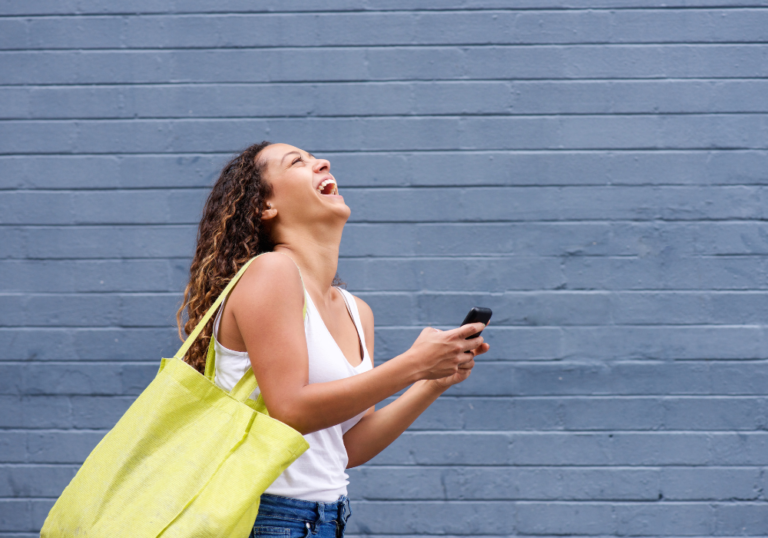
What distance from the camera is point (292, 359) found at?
140 centimetres

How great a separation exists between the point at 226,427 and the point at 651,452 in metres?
2.35

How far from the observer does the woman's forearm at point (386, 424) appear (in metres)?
1.84

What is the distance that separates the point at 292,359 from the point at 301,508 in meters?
0.37

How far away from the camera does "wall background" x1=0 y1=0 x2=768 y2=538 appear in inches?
118

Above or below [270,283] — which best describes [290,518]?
below

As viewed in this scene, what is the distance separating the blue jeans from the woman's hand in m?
0.40

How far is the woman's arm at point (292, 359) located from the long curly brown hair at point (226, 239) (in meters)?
0.24

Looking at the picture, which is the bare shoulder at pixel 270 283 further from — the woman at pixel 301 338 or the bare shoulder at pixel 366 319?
the bare shoulder at pixel 366 319

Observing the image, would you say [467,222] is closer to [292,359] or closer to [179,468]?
[292,359]

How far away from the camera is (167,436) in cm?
135

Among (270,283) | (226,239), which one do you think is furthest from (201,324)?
(226,239)

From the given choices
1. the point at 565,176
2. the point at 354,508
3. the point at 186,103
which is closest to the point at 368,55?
the point at 186,103

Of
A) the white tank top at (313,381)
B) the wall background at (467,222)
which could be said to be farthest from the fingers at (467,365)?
the wall background at (467,222)

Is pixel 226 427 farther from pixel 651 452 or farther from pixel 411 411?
pixel 651 452
